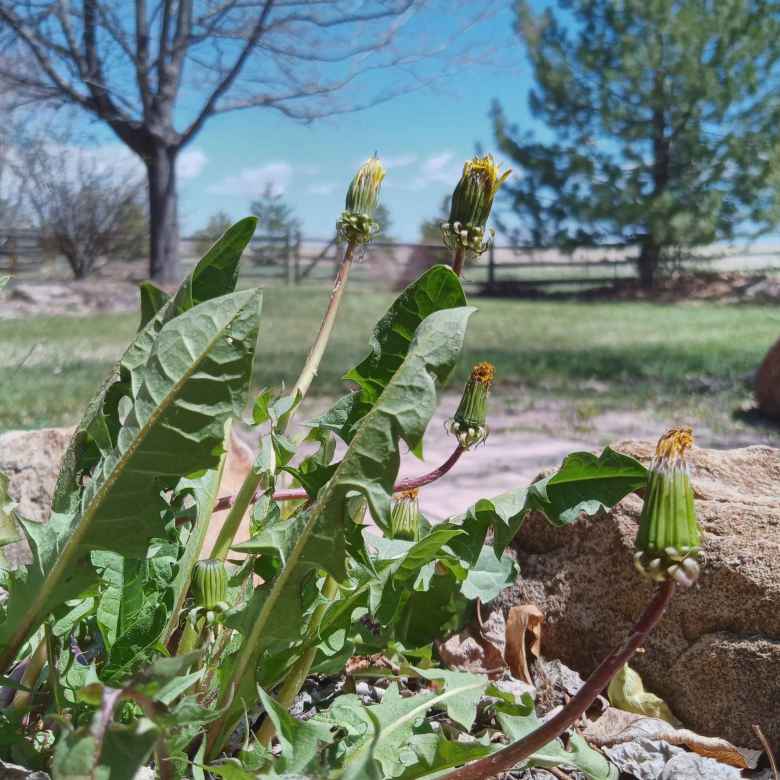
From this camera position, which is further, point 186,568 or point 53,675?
point 186,568

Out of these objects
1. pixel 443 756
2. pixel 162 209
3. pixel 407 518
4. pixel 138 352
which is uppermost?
pixel 162 209

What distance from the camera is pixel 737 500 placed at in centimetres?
180

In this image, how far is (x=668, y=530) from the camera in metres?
0.92

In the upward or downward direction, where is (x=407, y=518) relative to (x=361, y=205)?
downward

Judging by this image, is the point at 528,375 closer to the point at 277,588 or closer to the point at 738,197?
the point at 277,588

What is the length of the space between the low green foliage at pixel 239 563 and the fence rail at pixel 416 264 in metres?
17.2

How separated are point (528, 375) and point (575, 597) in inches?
234

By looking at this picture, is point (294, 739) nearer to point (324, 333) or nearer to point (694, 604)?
point (324, 333)

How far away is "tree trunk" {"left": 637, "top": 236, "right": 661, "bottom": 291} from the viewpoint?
20.0m

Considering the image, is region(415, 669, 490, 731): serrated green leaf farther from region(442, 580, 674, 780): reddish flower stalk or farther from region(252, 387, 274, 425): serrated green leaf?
region(252, 387, 274, 425): serrated green leaf

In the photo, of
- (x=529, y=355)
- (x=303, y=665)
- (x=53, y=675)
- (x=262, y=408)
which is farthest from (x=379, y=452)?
(x=529, y=355)

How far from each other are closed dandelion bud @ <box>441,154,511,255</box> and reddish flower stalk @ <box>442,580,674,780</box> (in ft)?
2.02

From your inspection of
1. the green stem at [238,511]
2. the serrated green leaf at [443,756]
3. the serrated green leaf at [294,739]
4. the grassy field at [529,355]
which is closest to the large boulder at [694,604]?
the serrated green leaf at [443,756]

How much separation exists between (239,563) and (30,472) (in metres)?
0.90
